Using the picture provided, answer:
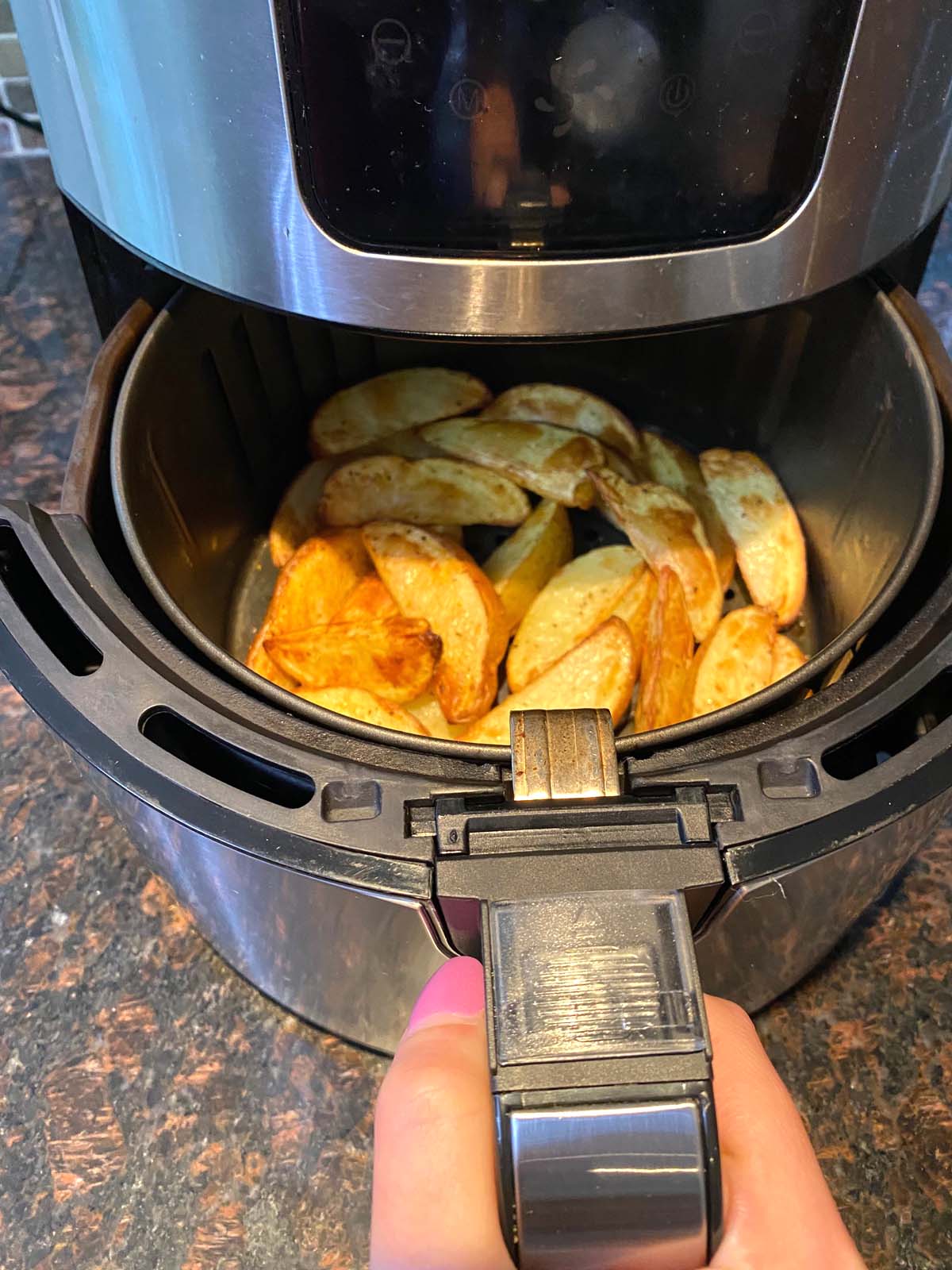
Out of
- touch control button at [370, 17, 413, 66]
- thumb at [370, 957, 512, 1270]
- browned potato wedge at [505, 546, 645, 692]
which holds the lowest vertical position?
browned potato wedge at [505, 546, 645, 692]

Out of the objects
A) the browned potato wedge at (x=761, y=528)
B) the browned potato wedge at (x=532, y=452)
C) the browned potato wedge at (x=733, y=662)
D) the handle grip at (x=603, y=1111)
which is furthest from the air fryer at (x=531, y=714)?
the browned potato wedge at (x=532, y=452)

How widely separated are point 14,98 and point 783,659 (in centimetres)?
115

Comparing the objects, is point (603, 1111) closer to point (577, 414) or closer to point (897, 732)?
point (897, 732)

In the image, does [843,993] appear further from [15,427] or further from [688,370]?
[15,427]

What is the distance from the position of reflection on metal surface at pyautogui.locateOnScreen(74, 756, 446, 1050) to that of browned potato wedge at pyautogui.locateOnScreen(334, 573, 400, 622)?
10.4 inches

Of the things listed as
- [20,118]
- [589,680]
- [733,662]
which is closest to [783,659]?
[733,662]

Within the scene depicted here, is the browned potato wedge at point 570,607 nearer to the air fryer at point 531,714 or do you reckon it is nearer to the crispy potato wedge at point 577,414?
the crispy potato wedge at point 577,414

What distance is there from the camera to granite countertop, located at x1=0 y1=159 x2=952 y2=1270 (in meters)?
0.57

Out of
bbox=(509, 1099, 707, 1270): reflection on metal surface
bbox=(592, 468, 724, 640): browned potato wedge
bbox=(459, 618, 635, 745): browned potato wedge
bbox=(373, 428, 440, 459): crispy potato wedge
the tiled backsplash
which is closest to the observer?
bbox=(509, 1099, 707, 1270): reflection on metal surface

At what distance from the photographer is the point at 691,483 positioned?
2.84 feet

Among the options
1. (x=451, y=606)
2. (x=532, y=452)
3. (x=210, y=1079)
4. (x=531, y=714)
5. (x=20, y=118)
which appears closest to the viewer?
(x=531, y=714)

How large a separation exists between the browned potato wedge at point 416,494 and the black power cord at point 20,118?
0.73m

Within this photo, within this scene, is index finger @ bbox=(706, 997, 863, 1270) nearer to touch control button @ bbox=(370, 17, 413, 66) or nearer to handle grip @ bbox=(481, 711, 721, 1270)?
handle grip @ bbox=(481, 711, 721, 1270)

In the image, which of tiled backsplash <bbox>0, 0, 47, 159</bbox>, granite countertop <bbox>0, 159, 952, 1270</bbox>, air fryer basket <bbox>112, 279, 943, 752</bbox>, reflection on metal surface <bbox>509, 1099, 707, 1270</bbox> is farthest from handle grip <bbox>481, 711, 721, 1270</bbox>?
tiled backsplash <bbox>0, 0, 47, 159</bbox>
